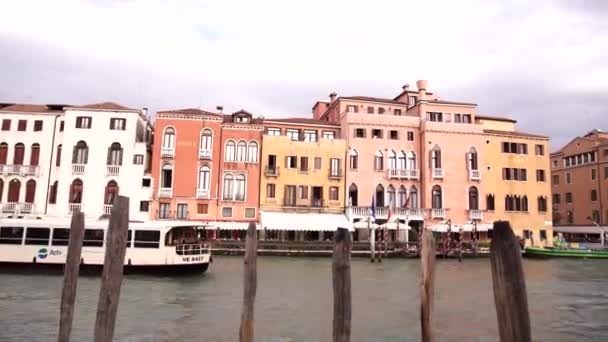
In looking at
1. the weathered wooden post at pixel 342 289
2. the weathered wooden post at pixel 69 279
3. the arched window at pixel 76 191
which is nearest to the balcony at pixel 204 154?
the arched window at pixel 76 191

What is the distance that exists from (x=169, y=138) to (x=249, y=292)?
30.0m

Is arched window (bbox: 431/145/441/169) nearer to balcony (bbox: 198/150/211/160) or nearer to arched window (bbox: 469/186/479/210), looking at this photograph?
arched window (bbox: 469/186/479/210)

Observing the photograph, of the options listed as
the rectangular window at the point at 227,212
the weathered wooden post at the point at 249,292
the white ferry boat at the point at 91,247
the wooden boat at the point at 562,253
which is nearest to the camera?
the weathered wooden post at the point at 249,292

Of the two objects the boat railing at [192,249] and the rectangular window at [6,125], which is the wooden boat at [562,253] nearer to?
the boat railing at [192,249]

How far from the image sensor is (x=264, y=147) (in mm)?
37062

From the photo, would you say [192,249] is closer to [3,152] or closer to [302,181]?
[302,181]

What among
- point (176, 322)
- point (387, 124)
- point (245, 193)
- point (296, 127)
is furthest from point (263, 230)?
point (176, 322)

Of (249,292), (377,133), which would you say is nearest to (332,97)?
(377,133)

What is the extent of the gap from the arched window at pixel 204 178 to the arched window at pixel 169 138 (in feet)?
8.86

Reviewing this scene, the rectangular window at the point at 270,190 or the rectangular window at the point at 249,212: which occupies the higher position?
the rectangular window at the point at 270,190

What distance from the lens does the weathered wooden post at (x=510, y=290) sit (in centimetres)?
433

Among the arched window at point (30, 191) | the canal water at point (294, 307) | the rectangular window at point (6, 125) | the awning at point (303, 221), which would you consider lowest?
the canal water at point (294, 307)

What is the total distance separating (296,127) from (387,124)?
7.12 meters

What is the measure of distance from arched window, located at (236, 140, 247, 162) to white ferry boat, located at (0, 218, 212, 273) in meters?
15.7
